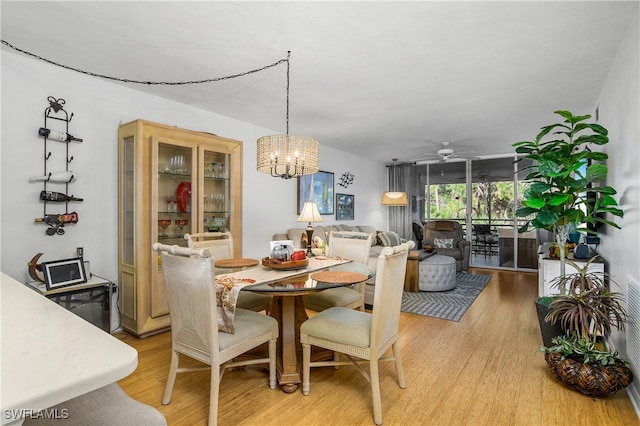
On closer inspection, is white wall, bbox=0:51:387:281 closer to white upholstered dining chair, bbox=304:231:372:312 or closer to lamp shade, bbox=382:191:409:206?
white upholstered dining chair, bbox=304:231:372:312

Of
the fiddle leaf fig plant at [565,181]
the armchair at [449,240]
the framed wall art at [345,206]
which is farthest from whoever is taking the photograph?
the framed wall art at [345,206]

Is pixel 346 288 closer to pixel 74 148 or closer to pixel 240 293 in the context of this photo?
pixel 240 293

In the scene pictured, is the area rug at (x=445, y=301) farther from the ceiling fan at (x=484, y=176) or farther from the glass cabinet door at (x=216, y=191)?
the ceiling fan at (x=484, y=176)

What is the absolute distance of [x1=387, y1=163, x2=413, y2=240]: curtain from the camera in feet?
25.9

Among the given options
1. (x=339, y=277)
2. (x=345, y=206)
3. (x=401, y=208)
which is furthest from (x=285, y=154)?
(x=401, y=208)

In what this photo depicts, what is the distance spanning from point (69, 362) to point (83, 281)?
2518mm

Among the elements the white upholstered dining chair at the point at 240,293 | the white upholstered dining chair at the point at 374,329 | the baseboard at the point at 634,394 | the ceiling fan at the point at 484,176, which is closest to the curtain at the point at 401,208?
the ceiling fan at the point at 484,176

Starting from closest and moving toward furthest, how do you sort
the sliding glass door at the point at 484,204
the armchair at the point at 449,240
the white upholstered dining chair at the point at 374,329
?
the white upholstered dining chair at the point at 374,329 → the armchair at the point at 449,240 → the sliding glass door at the point at 484,204

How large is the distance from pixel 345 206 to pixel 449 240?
218 cm

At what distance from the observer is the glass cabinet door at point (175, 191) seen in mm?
3291

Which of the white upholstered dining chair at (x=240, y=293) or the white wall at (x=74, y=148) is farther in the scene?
the white upholstered dining chair at (x=240, y=293)

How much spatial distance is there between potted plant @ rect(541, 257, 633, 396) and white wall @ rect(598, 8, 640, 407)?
159mm

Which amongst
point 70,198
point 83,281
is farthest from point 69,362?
point 70,198

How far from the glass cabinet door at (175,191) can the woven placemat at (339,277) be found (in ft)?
5.96
